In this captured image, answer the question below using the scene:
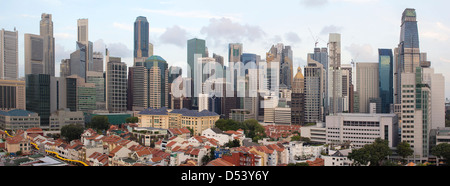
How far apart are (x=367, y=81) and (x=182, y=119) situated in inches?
1023

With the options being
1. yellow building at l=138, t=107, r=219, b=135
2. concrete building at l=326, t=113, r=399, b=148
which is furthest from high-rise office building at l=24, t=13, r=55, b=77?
concrete building at l=326, t=113, r=399, b=148

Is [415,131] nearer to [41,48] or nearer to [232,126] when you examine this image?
[232,126]

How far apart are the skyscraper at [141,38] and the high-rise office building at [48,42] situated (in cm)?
1033

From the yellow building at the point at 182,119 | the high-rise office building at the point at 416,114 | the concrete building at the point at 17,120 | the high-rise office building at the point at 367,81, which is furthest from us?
the high-rise office building at the point at 367,81

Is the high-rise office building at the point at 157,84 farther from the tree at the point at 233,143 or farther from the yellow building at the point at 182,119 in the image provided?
the tree at the point at 233,143

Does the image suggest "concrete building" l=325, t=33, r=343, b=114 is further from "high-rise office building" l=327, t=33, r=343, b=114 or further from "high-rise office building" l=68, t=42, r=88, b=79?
"high-rise office building" l=68, t=42, r=88, b=79

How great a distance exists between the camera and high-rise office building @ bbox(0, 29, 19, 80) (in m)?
35.6

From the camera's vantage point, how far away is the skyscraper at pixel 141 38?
5014 centimetres

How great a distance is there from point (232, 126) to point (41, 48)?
94.6 ft

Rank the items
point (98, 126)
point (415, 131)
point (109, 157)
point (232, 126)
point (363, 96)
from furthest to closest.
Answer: point (363, 96) → point (98, 126) → point (232, 126) → point (415, 131) → point (109, 157)

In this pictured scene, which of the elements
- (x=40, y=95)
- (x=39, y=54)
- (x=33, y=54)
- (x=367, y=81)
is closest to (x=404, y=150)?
(x=40, y=95)

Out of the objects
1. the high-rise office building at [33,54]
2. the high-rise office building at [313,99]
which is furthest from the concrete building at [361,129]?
the high-rise office building at [33,54]

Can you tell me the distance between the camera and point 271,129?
20828 mm
